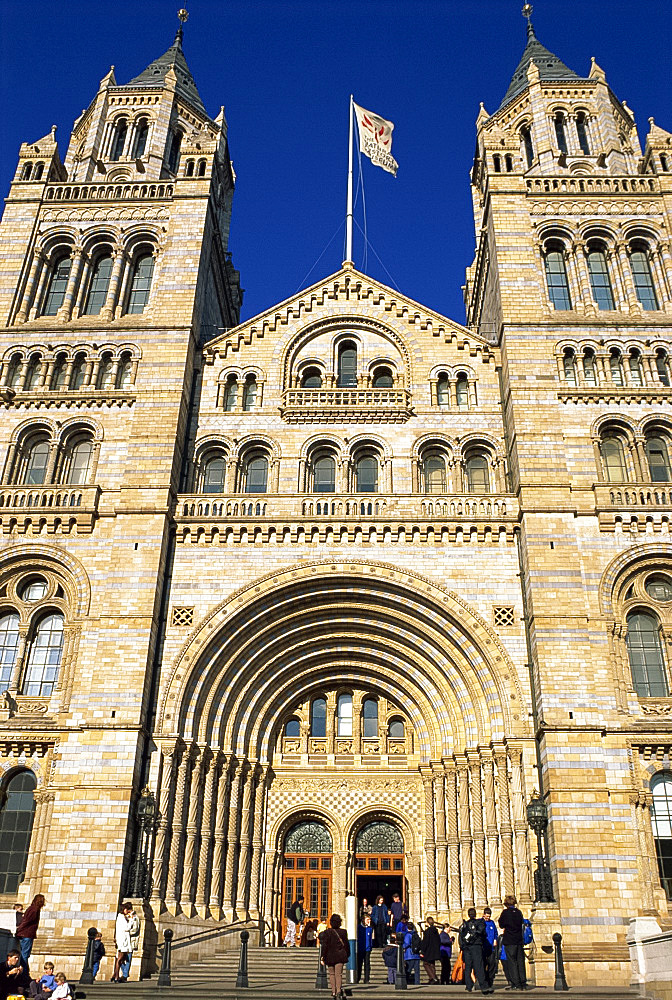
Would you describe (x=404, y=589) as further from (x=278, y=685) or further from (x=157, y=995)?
(x=157, y=995)

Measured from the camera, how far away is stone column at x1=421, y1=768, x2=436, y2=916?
2461cm

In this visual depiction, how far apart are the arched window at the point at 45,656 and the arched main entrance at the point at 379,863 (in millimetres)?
9511

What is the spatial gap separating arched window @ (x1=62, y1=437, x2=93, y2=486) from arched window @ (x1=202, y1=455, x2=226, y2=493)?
3480 mm

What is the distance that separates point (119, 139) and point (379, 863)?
28546 millimetres

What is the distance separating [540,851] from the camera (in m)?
21.9

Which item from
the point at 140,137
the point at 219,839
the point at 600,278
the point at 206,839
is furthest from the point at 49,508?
the point at 600,278

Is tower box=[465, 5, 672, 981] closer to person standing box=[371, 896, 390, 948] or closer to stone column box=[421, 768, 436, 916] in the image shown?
stone column box=[421, 768, 436, 916]

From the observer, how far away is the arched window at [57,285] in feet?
105

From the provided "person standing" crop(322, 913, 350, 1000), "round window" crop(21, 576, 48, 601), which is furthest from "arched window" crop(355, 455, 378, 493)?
"person standing" crop(322, 913, 350, 1000)

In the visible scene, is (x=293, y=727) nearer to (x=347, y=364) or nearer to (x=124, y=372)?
(x=347, y=364)

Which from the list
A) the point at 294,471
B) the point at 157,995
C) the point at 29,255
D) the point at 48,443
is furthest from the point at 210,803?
the point at 29,255

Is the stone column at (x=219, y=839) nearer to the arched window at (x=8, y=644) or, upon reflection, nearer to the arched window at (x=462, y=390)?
the arched window at (x=8, y=644)

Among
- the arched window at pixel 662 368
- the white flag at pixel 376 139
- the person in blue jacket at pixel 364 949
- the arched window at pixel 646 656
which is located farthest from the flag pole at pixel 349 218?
the person in blue jacket at pixel 364 949

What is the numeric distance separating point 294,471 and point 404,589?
16.9 ft
